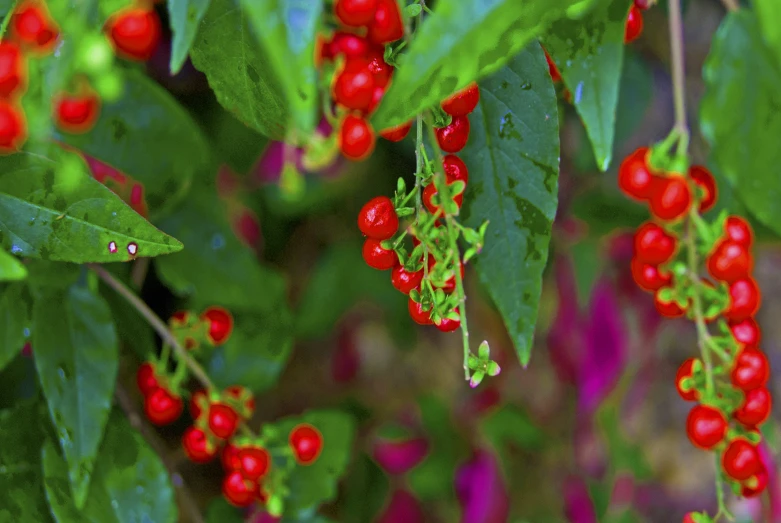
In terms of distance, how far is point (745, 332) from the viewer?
0.58 m

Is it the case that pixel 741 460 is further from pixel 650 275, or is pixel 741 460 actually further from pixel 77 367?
pixel 77 367

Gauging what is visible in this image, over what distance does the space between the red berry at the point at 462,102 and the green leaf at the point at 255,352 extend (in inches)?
19.9

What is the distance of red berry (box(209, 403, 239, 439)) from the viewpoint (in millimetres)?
665

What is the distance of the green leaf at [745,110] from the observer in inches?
22.0

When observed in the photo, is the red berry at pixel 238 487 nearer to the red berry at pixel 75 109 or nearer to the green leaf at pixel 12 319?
the green leaf at pixel 12 319

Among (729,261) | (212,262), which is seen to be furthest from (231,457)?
(729,261)

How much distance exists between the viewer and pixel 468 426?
4.21 feet

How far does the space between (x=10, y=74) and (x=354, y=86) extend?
0.56 ft

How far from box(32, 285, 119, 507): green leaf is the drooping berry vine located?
446 millimetres

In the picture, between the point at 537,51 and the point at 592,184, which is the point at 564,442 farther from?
the point at 537,51

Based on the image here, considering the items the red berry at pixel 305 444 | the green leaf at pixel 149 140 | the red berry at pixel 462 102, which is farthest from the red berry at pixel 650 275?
the green leaf at pixel 149 140

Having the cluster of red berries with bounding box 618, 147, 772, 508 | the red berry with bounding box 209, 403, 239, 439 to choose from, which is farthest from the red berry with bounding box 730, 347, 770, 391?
the red berry with bounding box 209, 403, 239, 439

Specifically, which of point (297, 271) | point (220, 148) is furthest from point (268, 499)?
point (297, 271)

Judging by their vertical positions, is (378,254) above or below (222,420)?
above
